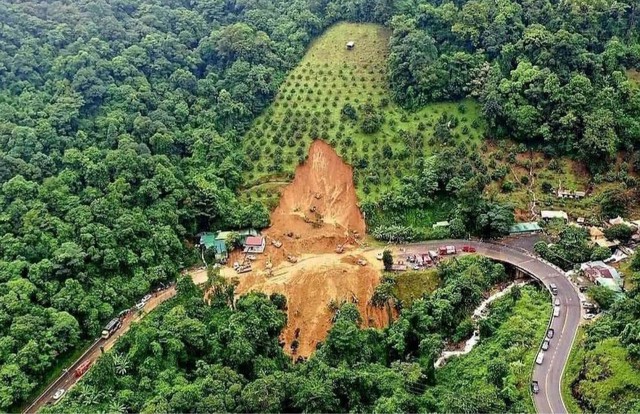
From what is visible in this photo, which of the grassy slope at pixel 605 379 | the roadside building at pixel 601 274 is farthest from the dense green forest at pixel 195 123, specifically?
the grassy slope at pixel 605 379

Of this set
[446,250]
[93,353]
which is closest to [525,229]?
[446,250]

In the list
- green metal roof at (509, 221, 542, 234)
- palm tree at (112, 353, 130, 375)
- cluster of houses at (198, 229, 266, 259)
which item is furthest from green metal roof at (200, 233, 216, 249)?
green metal roof at (509, 221, 542, 234)

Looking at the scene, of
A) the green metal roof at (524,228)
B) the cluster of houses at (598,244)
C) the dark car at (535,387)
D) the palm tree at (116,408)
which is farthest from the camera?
the green metal roof at (524,228)

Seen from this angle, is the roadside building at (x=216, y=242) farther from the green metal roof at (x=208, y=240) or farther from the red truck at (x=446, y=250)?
the red truck at (x=446, y=250)

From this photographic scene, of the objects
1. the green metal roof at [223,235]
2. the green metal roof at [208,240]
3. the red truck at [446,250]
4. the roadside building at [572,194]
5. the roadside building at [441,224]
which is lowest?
the red truck at [446,250]

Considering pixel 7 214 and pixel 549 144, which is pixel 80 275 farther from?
pixel 549 144

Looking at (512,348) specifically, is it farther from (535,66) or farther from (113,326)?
(535,66)
